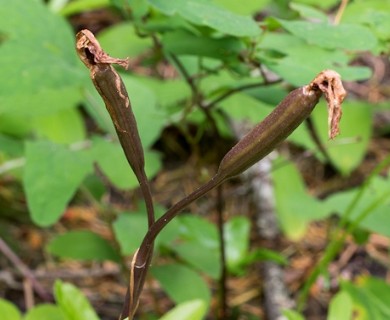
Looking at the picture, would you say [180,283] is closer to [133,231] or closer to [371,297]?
[133,231]

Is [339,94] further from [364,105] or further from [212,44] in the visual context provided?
[364,105]

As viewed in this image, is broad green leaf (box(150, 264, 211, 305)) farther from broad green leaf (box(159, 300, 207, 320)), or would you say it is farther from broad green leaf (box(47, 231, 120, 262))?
broad green leaf (box(159, 300, 207, 320))

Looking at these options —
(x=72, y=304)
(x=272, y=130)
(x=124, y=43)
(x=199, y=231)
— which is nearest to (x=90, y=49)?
(x=272, y=130)

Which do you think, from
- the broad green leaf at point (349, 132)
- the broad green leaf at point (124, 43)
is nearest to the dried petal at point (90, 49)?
the broad green leaf at point (124, 43)

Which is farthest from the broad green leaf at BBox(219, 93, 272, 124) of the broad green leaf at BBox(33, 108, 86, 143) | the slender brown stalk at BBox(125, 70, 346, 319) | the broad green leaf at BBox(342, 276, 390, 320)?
the slender brown stalk at BBox(125, 70, 346, 319)

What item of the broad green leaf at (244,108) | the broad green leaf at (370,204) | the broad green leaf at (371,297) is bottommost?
the broad green leaf at (371,297)

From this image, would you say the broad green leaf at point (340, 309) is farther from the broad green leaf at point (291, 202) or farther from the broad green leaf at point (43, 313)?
the broad green leaf at point (43, 313)
